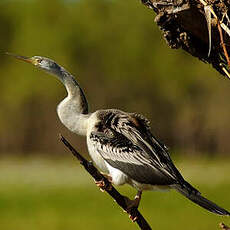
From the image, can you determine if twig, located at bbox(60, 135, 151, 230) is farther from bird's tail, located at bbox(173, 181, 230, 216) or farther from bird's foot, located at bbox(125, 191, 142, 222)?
bird's tail, located at bbox(173, 181, 230, 216)

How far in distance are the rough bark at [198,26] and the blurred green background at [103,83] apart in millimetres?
42111

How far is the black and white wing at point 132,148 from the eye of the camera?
540cm

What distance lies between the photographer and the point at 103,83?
5925 centimetres

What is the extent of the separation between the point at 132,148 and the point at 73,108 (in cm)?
53

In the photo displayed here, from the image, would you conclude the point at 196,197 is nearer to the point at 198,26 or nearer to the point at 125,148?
the point at 125,148

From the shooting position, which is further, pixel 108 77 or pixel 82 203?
pixel 108 77

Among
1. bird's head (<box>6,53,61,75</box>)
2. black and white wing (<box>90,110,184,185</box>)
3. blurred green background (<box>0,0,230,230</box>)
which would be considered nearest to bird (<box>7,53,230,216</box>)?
black and white wing (<box>90,110,184,185</box>)

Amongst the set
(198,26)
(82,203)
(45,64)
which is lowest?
(82,203)

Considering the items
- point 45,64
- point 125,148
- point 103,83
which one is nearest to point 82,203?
point 45,64

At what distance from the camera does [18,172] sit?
4553 cm

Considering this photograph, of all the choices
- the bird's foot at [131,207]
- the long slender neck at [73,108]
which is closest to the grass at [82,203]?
the long slender neck at [73,108]

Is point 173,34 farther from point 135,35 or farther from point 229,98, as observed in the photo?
point 135,35

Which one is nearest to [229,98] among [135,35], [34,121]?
[135,35]

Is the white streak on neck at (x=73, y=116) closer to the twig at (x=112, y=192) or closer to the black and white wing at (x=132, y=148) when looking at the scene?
the black and white wing at (x=132, y=148)
